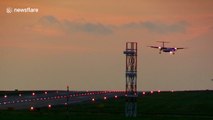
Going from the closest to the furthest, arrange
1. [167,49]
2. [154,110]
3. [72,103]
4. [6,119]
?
[6,119]
[154,110]
[72,103]
[167,49]

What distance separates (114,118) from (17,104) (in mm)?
45466

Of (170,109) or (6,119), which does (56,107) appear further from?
(6,119)

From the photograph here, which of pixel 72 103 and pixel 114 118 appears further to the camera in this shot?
pixel 72 103

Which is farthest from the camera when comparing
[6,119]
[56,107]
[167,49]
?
[167,49]

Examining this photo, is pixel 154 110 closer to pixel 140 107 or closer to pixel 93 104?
pixel 140 107

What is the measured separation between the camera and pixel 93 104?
132 m

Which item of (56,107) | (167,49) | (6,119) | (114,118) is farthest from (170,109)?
(167,49)

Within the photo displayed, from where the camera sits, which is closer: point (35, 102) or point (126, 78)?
point (126, 78)

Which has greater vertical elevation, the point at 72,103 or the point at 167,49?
the point at 167,49

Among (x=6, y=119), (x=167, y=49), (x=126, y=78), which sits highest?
(x=167, y=49)

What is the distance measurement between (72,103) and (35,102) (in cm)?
881

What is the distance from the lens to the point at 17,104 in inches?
5285

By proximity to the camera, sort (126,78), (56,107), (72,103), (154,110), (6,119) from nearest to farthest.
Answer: (6,119), (126,78), (154,110), (56,107), (72,103)

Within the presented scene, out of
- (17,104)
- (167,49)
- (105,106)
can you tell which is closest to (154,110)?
(105,106)
